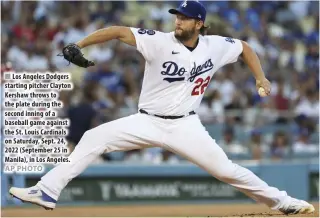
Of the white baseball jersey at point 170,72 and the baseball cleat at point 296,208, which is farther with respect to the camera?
the baseball cleat at point 296,208

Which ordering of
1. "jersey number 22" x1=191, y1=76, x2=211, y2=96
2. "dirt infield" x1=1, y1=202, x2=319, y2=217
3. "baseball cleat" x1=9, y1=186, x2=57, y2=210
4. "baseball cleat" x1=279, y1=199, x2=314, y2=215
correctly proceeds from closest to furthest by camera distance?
"baseball cleat" x1=9, y1=186, x2=57, y2=210, "jersey number 22" x1=191, y1=76, x2=211, y2=96, "baseball cleat" x1=279, y1=199, x2=314, y2=215, "dirt infield" x1=1, y1=202, x2=319, y2=217

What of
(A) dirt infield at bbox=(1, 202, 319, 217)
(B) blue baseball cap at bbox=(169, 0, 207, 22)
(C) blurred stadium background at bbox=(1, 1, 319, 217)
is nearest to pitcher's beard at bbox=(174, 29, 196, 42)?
(B) blue baseball cap at bbox=(169, 0, 207, 22)

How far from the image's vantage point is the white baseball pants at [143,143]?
24.2ft

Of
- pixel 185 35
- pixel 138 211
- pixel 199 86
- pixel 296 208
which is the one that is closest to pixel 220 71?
pixel 138 211

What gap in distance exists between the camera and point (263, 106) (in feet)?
Result: 50.2

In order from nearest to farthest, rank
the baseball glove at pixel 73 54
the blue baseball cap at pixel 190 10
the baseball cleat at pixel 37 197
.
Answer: the baseball glove at pixel 73 54
the baseball cleat at pixel 37 197
the blue baseball cap at pixel 190 10

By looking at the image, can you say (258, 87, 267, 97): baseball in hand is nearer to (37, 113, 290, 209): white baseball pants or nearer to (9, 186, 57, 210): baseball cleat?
(37, 113, 290, 209): white baseball pants

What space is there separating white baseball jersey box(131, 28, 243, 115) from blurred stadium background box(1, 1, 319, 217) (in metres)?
5.68

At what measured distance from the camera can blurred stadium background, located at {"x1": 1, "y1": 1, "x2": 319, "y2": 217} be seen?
1384 centimetres

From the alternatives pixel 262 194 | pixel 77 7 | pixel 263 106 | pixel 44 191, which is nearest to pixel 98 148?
pixel 44 191

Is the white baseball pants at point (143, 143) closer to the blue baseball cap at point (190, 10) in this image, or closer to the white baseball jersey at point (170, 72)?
the white baseball jersey at point (170, 72)

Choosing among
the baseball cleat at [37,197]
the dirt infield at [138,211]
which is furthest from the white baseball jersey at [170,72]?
the dirt infield at [138,211]

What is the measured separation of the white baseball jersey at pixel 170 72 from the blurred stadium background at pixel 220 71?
568 cm

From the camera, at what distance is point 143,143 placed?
758cm
